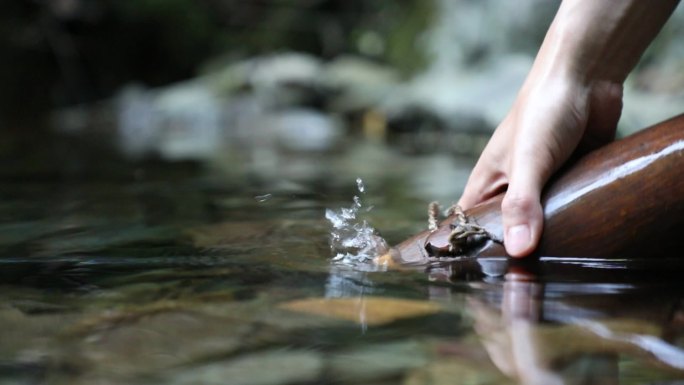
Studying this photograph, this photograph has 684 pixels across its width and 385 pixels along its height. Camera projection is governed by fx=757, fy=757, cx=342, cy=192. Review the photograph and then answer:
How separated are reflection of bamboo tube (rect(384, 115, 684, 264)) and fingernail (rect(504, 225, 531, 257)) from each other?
0.12 ft

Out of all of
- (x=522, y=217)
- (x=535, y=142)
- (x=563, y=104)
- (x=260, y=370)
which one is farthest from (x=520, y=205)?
(x=260, y=370)

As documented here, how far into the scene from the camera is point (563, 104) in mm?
1598

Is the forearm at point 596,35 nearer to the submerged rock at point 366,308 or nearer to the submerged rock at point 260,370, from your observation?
the submerged rock at point 366,308

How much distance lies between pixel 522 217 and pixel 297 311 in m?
0.52

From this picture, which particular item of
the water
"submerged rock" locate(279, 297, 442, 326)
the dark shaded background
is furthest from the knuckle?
the dark shaded background

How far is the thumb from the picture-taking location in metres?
1.49

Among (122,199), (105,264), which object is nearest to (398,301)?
(105,264)

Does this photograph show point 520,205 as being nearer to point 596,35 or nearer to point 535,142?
point 535,142

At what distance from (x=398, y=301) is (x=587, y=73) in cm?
73

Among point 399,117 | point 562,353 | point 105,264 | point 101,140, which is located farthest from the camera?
point 399,117

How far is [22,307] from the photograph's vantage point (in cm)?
127

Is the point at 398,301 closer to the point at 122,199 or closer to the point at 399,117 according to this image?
the point at 122,199

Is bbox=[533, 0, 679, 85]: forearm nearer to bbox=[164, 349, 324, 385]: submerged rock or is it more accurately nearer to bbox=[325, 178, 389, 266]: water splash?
bbox=[325, 178, 389, 266]: water splash

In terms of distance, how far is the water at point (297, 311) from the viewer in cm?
94
